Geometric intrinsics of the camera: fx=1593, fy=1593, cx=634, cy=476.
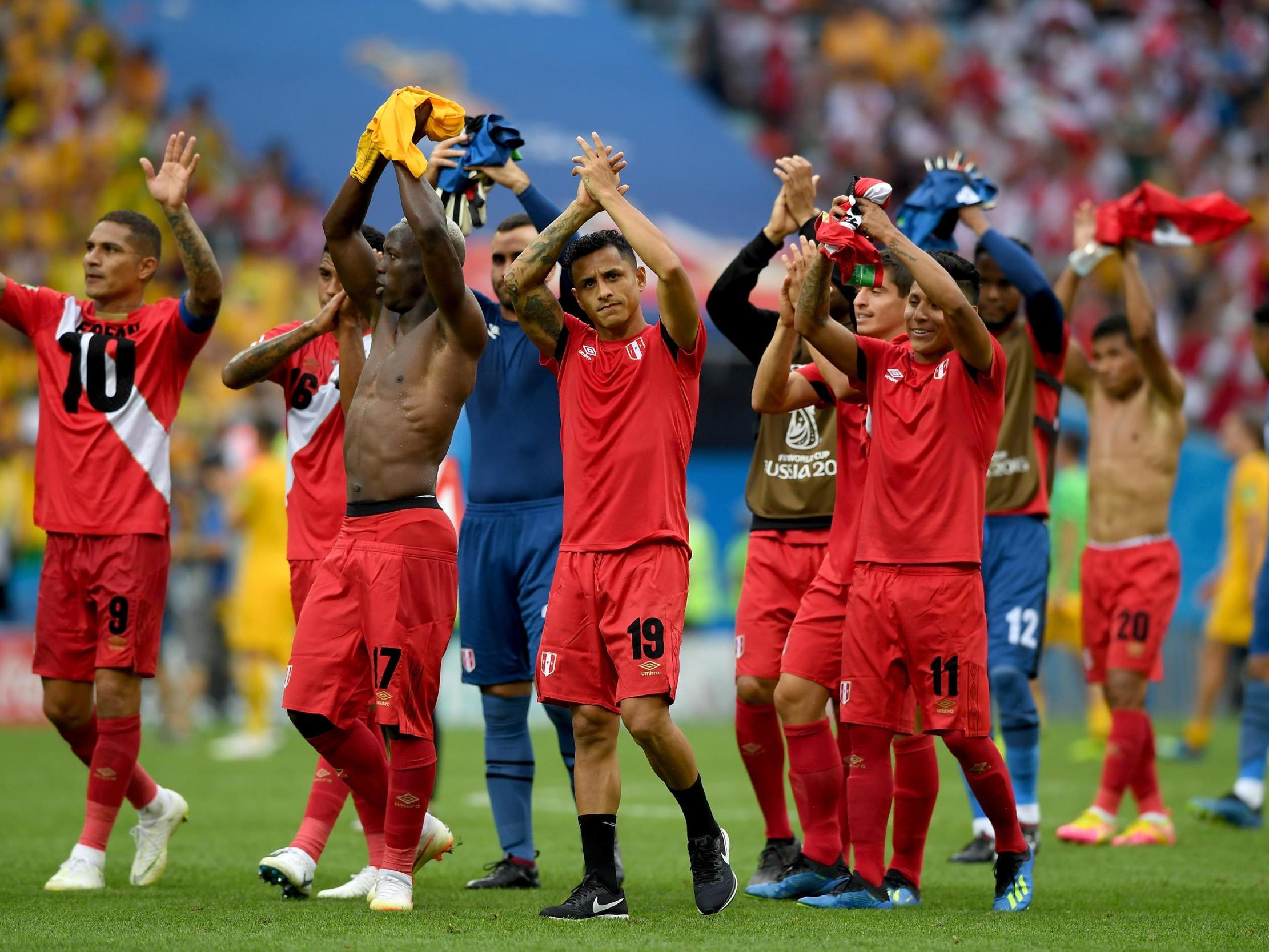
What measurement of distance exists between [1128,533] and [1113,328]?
1.18 m

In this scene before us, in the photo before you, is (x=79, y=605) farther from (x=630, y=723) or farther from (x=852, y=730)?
(x=852, y=730)

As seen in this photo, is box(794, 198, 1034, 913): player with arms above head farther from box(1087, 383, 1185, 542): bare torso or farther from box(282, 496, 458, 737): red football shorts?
box(1087, 383, 1185, 542): bare torso

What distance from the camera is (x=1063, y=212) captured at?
22.3m

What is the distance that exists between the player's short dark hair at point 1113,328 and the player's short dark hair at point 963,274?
306 cm

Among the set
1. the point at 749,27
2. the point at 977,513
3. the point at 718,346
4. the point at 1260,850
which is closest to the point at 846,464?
the point at 977,513

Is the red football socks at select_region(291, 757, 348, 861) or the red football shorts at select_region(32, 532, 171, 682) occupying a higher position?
the red football shorts at select_region(32, 532, 171, 682)

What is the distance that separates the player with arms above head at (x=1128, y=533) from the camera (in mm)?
8430

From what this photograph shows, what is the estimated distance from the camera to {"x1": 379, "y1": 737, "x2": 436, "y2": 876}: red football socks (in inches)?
235

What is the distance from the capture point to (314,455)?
23.3 ft

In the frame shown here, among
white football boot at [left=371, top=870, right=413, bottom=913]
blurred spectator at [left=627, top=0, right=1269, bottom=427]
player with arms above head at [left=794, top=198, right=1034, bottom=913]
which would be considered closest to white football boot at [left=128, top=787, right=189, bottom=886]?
white football boot at [left=371, top=870, right=413, bottom=913]

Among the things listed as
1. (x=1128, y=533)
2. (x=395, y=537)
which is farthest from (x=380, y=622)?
(x=1128, y=533)

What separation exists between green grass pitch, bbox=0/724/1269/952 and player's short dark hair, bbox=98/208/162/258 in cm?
278

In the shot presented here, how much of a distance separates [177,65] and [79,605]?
17.3 metres

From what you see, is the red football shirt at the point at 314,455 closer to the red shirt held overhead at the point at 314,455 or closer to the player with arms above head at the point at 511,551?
the red shirt held overhead at the point at 314,455
